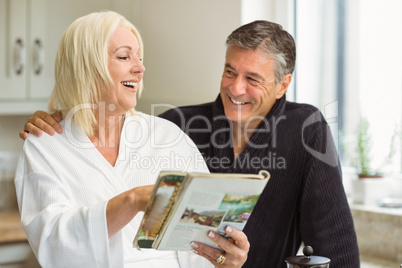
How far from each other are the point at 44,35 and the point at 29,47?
103mm

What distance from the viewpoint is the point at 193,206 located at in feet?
4.24

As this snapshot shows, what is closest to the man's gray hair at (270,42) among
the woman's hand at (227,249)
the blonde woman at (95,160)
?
the blonde woman at (95,160)

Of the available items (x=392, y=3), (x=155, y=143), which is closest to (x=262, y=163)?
(x=155, y=143)

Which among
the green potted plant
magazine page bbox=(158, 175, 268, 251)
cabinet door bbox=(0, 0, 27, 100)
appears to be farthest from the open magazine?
cabinet door bbox=(0, 0, 27, 100)

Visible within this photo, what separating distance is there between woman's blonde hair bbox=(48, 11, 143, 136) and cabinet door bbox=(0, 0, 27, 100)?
1.31m

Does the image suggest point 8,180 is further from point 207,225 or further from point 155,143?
point 207,225

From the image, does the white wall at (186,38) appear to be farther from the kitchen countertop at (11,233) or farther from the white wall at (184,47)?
the kitchen countertop at (11,233)

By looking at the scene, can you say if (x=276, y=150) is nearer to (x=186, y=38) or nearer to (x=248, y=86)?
(x=248, y=86)

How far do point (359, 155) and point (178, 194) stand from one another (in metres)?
1.44

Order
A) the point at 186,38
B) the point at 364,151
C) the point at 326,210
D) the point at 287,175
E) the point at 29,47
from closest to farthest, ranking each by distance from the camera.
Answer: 1. the point at 326,210
2. the point at 287,175
3. the point at 364,151
4. the point at 186,38
5. the point at 29,47

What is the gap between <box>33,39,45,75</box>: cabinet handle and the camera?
2.99 meters

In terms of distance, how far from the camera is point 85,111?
1716mm

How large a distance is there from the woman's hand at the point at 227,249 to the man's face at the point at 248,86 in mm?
653

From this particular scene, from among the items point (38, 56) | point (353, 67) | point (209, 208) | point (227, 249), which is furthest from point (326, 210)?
point (38, 56)
